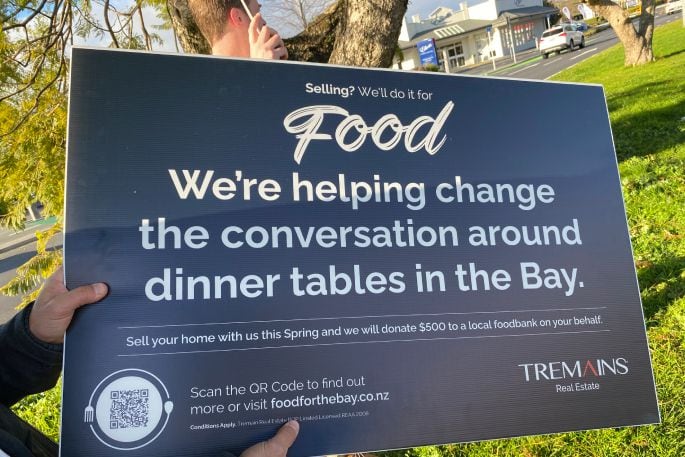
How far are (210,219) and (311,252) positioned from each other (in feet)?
1.08

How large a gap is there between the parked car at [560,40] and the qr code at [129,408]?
3270 centimetres

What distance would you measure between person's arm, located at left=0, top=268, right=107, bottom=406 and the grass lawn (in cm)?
191

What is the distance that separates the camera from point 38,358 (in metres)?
1.58

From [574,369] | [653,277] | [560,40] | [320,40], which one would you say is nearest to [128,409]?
[574,369]

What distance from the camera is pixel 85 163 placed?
1.54m

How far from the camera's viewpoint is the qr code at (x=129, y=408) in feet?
4.76

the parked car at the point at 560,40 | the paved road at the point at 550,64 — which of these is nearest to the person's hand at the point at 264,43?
the paved road at the point at 550,64

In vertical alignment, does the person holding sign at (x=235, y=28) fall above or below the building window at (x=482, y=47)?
below

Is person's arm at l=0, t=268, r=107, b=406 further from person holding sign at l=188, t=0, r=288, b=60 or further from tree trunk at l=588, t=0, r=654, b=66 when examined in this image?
tree trunk at l=588, t=0, r=654, b=66

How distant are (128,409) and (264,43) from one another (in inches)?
59.8

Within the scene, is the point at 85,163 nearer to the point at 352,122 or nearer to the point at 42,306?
the point at 42,306

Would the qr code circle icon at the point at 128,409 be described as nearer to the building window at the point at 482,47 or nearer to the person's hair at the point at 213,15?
the person's hair at the point at 213,15

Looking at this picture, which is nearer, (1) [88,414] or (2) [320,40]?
(1) [88,414]

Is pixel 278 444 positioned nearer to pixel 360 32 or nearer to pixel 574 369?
pixel 574 369
